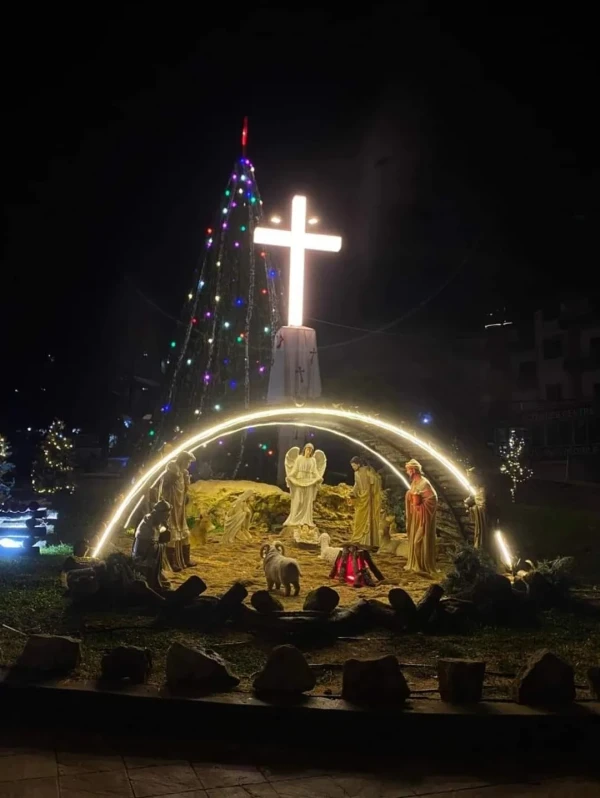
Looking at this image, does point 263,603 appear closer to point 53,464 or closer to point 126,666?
point 126,666

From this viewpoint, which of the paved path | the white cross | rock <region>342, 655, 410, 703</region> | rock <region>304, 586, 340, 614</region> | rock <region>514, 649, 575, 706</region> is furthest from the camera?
the white cross

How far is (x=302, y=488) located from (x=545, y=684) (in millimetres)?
10944

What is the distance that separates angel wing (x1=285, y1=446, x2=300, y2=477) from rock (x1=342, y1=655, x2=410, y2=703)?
35.3 feet

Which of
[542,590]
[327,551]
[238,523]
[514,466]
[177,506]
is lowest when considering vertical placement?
[542,590]

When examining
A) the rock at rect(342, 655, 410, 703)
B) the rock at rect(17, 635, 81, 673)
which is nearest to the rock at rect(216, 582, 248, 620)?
the rock at rect(17, 635, 81, 673)

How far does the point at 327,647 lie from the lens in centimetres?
741

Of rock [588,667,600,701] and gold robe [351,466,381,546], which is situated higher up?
gold robe [351,466,381,546]

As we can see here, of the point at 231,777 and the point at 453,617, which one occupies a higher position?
the point at 453,617

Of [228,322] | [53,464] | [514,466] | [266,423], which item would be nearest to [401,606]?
[266,423]

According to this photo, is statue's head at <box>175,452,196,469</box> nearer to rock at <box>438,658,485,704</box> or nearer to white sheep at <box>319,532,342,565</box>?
white sheep at <box>319,532,342,565</box>

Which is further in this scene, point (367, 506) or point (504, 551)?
point (367, 506)

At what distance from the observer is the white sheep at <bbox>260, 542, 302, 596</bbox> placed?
10.0 m

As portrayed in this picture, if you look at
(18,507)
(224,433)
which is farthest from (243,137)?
(18,507)

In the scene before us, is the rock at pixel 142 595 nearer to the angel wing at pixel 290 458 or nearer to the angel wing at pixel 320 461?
the angel wing at pixel 290 458
